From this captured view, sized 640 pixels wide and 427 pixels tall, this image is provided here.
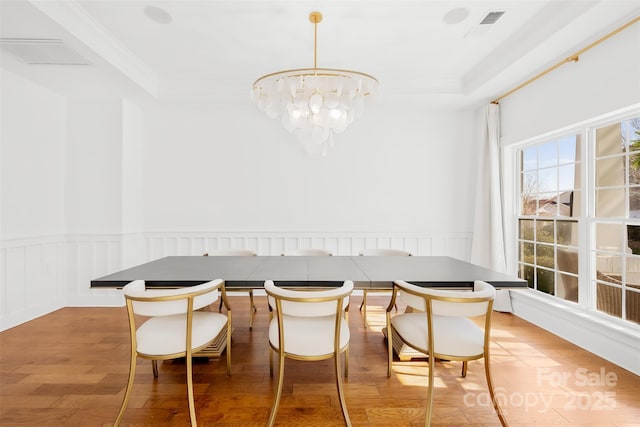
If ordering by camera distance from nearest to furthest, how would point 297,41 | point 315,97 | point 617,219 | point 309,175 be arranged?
point 315,97, point 617,219, point 297,41, point 309,175

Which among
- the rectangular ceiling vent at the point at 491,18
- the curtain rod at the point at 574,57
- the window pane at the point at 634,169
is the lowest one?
the window pane at the point at 634,169

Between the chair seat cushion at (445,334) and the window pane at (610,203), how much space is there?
6.27ft

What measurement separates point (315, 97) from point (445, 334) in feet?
5.95

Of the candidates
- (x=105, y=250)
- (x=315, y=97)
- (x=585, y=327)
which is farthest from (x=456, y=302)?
(x=105, y=250)

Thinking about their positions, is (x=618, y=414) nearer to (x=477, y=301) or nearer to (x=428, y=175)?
(x=477, y=301)

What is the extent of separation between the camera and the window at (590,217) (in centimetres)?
253

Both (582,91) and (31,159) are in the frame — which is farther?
(31,159)

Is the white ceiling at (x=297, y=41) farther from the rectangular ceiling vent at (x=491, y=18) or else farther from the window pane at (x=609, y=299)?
the window pane at (x=609, y=299)

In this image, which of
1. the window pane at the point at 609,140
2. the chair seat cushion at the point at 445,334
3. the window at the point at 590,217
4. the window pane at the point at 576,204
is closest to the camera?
the chair seat cushion at the point at 445,334

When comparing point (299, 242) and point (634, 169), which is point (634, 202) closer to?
point (634, 169)

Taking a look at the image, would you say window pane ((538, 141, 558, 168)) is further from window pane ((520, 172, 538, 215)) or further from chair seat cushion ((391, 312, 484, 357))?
chair seat cushion ((391, 312, 484, 357))

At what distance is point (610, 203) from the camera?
8.86ft

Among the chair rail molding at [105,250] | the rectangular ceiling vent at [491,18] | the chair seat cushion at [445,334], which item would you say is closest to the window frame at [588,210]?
the rectangular ceiling vent at [491,18]

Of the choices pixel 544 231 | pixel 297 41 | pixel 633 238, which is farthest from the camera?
pixel 544 231
